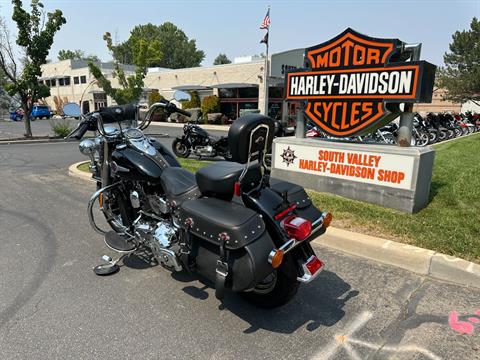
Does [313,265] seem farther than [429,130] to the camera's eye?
No

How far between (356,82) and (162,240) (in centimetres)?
378

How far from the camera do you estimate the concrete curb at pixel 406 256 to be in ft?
10.7

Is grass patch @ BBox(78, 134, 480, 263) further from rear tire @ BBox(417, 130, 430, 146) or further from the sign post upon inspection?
rear tire @ BBox(417, 130, 430, 146)

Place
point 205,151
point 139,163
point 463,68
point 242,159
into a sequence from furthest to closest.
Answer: point 463,68 < point 205,151 < point 139,163 < point 242,159

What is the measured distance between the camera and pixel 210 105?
28.0m

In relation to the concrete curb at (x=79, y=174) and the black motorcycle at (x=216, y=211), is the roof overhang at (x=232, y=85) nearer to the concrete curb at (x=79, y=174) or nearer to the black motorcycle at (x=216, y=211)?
the concrete curb at (x=79, y=174)

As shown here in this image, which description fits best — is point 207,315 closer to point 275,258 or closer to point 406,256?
point 275,258

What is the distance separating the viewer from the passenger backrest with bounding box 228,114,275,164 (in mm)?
2275

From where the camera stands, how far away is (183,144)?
1071cm

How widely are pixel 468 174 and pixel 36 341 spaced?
7535 mm

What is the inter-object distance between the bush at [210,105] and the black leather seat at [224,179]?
25859 mm

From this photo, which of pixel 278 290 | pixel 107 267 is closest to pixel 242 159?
pixel 278 290

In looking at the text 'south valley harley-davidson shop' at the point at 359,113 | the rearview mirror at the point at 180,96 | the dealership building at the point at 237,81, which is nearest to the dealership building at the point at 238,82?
the dealership building at the point at 237,81

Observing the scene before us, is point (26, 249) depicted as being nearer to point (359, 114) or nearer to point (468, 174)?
point (359, 114)
